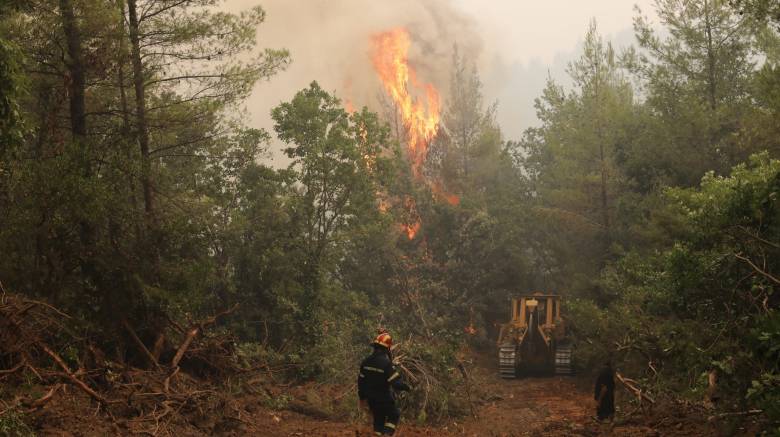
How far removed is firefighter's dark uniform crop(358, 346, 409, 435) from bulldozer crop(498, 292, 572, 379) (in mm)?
15121

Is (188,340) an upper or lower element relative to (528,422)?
upper

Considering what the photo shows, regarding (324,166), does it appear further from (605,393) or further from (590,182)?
(590,182)

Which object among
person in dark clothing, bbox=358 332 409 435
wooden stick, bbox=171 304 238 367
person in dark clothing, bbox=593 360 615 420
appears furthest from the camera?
person in dark clothing, bbox=593 360 615 420

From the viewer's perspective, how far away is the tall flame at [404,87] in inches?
1581

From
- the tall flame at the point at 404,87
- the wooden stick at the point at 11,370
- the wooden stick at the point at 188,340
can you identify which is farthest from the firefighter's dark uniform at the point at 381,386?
the tall flame at the point at 404,87

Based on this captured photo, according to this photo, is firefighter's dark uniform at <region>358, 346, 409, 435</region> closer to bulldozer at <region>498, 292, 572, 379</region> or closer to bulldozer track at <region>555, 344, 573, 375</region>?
bulldozer at <region>498, 292, 572, 379</region>

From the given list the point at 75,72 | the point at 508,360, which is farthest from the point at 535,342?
the point at 75,72

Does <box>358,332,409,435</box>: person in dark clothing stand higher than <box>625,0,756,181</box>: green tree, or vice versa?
<box>625,0,756,181</box>: green tree

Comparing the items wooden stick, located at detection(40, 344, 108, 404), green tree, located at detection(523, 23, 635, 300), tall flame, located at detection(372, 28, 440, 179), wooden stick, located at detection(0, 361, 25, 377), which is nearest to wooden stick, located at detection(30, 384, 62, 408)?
wooden stick, located at detection(40, 344, 108, 404)

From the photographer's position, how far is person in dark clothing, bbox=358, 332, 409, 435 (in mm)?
10055

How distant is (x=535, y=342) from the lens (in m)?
25.2

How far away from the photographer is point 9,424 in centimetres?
821

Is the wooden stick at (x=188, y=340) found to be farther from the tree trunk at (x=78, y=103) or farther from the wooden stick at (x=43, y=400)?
the wooden stick at (x=43, y=400)

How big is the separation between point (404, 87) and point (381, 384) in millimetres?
32346
